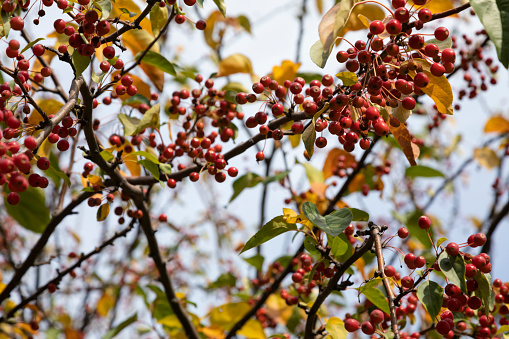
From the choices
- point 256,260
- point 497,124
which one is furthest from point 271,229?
point 497,124

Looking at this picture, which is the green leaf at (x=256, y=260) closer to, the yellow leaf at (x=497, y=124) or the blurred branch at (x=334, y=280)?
the blurred branch at (x=334, y=280)

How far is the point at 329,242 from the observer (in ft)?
4.93

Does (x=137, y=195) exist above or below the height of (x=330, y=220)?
above

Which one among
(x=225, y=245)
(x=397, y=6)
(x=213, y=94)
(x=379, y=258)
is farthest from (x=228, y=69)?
(x=225, y=245)

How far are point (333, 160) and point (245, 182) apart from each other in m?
0.67

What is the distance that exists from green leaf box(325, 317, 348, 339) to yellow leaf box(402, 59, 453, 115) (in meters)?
0.79

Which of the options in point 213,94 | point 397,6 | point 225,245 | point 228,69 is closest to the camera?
point 397,6

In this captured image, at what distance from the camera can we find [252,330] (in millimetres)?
2254

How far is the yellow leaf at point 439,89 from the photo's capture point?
4.14ft

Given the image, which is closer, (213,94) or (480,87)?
(213,94)

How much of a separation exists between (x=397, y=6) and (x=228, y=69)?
1.20 m

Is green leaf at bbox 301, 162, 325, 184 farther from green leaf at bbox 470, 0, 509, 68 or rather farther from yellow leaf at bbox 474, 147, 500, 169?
yellow leaf at bbox 474, 147, 500, 169

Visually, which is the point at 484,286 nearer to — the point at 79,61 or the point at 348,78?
the point at 348,78

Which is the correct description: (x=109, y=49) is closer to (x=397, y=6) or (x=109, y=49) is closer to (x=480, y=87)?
(x=397, y=6)
